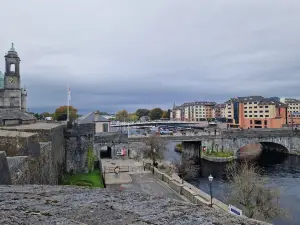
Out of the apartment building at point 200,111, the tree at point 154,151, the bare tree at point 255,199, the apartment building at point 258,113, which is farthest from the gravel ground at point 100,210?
the apartment building at point 200,111

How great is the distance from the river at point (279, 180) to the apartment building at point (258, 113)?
121 feet

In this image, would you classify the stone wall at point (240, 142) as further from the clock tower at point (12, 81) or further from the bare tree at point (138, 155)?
the clock tower at point (12, 81)

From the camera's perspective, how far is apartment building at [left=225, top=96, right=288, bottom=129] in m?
95.6

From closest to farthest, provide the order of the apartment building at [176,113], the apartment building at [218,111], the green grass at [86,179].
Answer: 1. the green grass at [86,179]
2. the apartment building at [218,111]
3. the apartment building at [176,113]

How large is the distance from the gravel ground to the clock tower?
5304 cm

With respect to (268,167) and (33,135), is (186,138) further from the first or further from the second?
(33,135)

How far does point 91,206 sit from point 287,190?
35.8 m

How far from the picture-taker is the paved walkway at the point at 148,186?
23.6 m

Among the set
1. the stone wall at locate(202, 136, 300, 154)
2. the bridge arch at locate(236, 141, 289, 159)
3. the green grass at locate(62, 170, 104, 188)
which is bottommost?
the bridge arch at locate(236, 141, 289, 159)

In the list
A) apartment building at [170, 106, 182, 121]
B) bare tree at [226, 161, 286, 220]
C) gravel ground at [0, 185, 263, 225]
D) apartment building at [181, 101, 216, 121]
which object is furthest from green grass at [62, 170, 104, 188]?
apartment building at [170, 106, 182, 121]

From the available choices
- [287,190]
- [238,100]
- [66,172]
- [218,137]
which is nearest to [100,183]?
[66,172]

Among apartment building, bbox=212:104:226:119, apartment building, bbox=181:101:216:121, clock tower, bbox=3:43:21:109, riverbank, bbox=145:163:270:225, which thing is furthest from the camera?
apartment building, bbox=181:101:216:121

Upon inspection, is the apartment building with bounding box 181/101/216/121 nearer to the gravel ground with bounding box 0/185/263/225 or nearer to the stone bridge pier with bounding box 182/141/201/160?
the stone bridge pier with bounding box 182/141/201/160

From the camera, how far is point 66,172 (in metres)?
30.8
